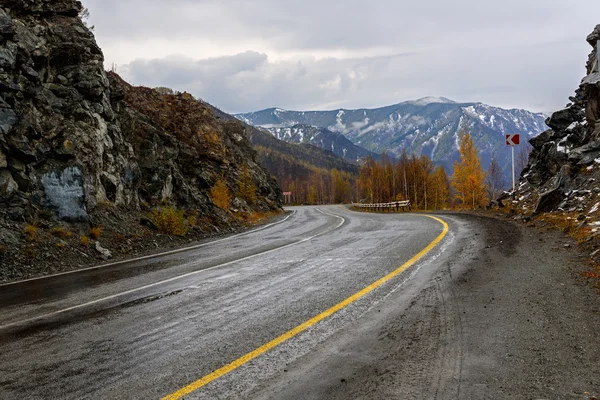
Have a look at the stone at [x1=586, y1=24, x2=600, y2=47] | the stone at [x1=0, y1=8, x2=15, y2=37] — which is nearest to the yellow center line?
the stone at [x1=0, y1=8, x2=15, y2=37]

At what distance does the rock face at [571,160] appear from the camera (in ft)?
47.2

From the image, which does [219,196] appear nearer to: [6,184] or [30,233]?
[6,184]

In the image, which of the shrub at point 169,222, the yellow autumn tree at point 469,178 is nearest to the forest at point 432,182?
the yellow autumn tree at point 469,178

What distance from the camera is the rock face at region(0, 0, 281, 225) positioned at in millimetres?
12695

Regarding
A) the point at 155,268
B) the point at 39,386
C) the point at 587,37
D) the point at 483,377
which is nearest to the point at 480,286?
the point at 483,377

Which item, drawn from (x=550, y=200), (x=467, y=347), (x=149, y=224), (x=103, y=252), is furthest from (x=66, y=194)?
(x=550, y=200)

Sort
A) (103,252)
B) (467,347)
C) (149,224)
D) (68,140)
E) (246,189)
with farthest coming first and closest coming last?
(246,189) < (149,224) < (68,140) < (103,252) < (467,347)

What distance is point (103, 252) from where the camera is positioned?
12.3 m

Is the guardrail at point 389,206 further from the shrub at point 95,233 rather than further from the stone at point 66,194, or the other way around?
the stone at point 66,194

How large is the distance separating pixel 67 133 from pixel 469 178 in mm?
43182

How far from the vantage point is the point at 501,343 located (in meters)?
4.06

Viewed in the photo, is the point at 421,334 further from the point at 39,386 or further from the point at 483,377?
the point at 39,386

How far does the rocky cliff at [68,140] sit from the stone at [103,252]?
1.33 meters

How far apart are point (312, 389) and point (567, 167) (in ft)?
53.8
